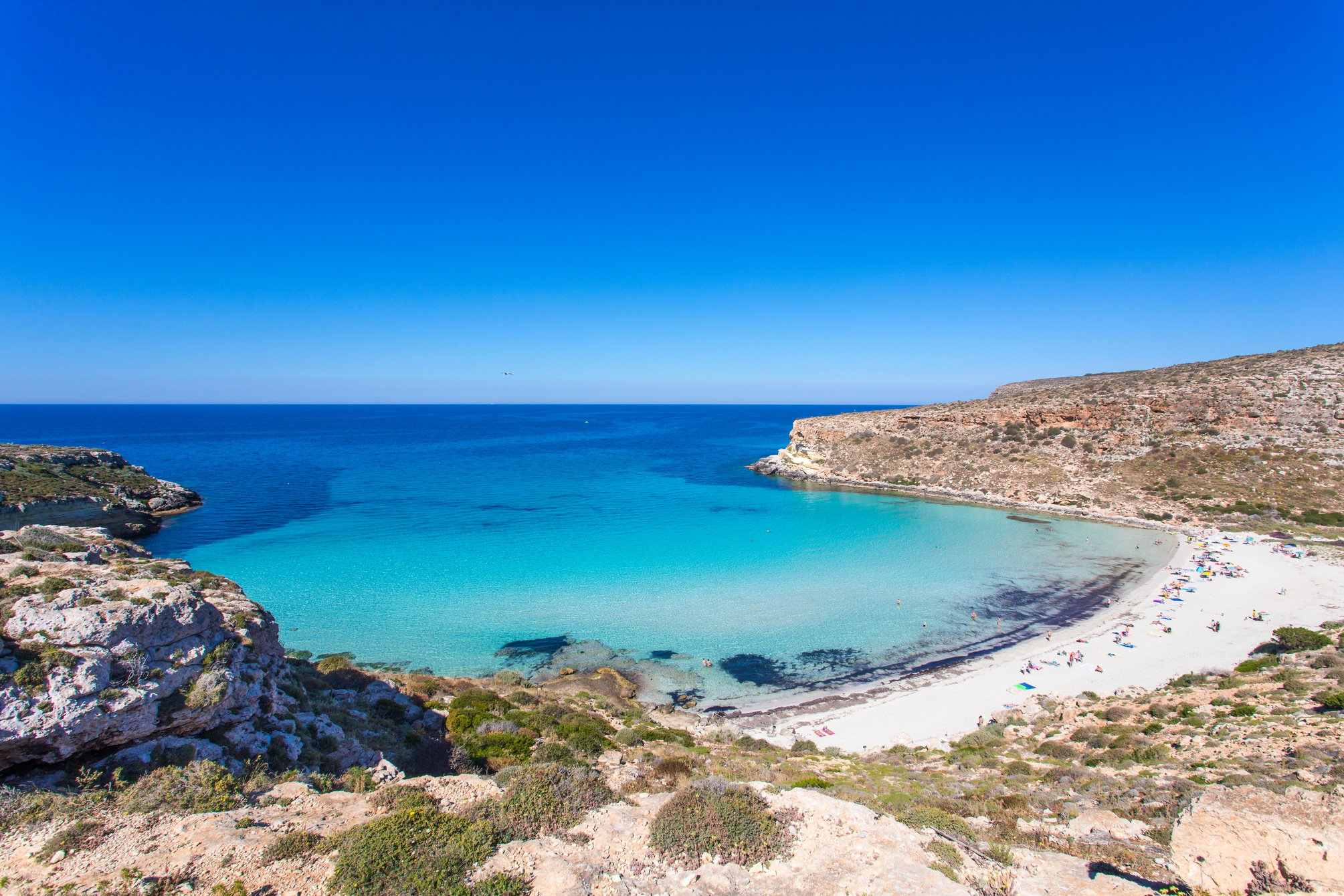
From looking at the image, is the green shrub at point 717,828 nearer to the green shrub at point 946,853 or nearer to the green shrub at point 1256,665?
the green shrub at point 946,853

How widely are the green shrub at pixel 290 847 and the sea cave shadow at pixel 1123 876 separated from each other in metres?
10.4

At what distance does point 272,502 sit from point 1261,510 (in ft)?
282

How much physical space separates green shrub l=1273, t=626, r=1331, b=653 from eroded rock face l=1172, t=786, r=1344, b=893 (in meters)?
20.5

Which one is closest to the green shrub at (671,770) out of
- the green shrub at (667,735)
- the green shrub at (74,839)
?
the green shrub at (667,735)

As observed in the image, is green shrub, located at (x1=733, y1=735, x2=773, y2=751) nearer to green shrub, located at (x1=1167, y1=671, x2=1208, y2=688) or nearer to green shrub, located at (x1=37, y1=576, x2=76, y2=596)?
green shrub, located at (x1=1167, y1=671, x2=1208, y2=688)

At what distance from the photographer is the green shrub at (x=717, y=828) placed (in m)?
7.87

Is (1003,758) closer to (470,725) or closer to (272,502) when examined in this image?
(470,725)

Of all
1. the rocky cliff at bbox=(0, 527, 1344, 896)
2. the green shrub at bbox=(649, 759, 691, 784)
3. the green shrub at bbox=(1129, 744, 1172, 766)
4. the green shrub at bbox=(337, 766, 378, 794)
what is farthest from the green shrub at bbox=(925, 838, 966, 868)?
the green shrub at bbox=(337, 766, 378, 794)

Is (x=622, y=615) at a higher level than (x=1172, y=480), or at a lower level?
lower

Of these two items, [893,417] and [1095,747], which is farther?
[893,417]

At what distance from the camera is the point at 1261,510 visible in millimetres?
42656

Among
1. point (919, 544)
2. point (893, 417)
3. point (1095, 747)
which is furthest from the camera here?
point (893, 417)

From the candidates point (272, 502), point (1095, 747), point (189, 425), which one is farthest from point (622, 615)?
point (189, 425)

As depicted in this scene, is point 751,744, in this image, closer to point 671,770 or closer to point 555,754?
point 671,770
